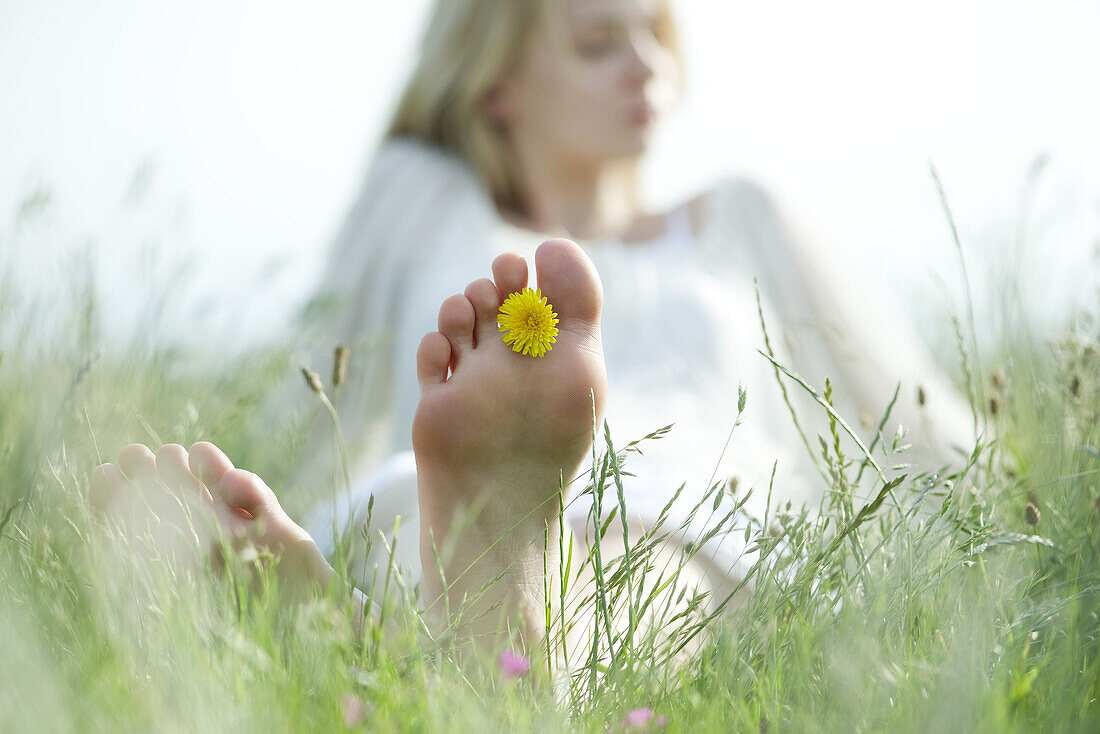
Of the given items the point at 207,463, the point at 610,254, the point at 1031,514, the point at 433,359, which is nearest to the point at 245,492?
the point at 207,463

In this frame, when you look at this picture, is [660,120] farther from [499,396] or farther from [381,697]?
[381,697]

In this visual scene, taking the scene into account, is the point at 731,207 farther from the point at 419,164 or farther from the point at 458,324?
the point at 458,324

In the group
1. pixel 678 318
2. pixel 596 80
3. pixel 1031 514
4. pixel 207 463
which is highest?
pixel 596 80

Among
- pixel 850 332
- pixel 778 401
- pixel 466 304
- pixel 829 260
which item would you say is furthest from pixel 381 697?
pixel 829 260

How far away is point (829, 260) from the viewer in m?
1.96

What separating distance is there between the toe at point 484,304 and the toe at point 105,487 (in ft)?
1.19

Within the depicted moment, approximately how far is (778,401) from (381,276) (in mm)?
863

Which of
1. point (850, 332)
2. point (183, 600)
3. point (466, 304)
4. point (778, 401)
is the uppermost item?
point (466, 304)

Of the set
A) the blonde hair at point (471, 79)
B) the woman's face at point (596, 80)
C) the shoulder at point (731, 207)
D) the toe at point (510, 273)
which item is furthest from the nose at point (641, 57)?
the toe at point (510, 273)

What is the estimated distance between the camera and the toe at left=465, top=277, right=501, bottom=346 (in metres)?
0.92

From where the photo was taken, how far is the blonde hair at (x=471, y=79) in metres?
2.05

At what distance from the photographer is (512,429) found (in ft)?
2.83

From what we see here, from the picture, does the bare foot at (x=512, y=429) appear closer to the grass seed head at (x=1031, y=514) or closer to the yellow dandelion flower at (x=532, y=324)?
the yellow dandelion flower at (x=532, y=324)

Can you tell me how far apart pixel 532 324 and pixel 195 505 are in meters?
0.35
